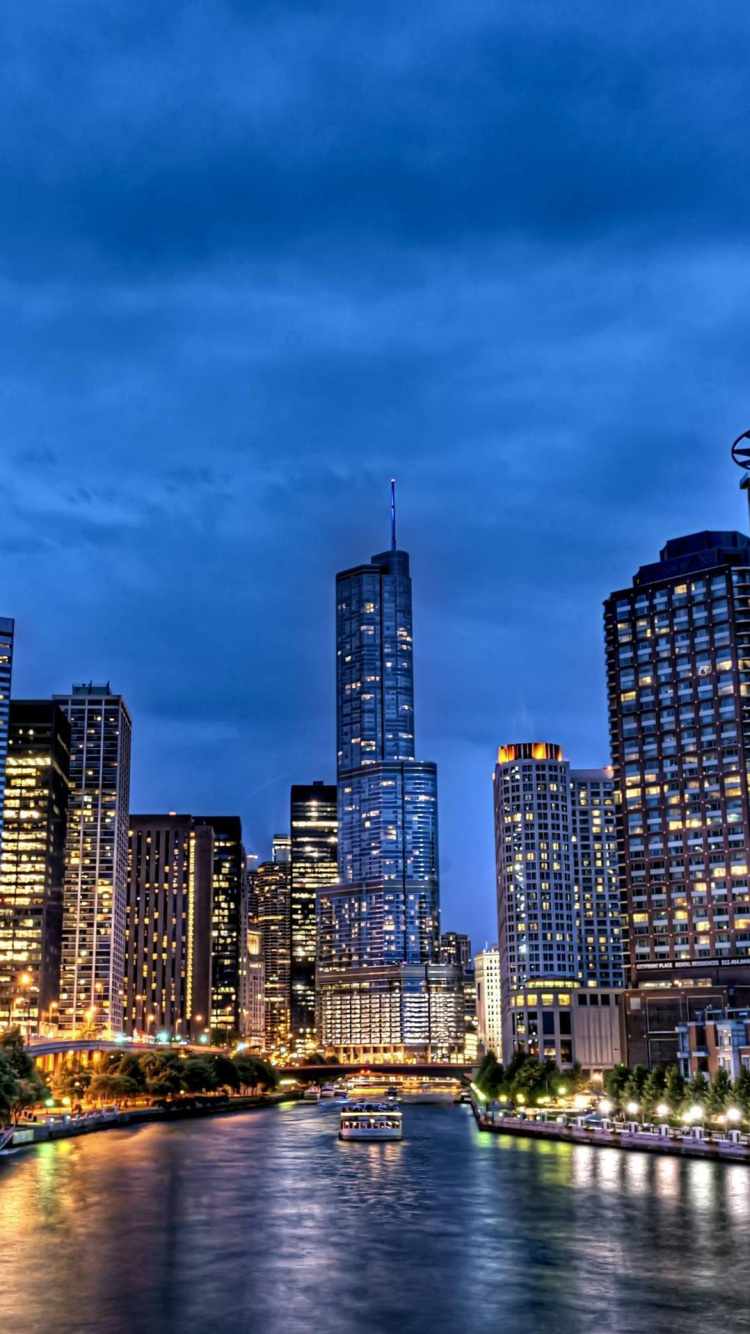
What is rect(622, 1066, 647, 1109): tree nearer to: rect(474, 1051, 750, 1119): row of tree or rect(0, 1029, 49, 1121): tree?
rect(474, 1051, 750, 1119): row of tree

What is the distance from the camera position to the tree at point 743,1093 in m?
135

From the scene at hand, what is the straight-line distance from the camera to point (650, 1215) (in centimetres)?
9188

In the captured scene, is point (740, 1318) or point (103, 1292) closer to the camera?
point (740, 1318)

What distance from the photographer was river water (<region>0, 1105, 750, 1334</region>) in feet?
205

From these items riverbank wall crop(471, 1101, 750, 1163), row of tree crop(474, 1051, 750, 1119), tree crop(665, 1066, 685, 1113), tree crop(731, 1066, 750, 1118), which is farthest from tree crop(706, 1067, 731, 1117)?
tree crop(665, 1066, 685, 1113)

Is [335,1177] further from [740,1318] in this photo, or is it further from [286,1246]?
[740,1318]

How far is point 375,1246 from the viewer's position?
269 ft

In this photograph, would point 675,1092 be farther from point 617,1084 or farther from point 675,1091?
point 617,1084

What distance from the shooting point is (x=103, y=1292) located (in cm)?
6812

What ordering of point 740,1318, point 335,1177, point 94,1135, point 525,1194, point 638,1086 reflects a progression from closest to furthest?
point 740,1318 < point 525,1194 < point 335,1177 < point 638,1086 < point 94,1135

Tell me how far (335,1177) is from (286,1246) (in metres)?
44.2

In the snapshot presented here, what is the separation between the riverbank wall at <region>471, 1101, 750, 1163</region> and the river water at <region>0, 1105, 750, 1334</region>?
383 centimetres

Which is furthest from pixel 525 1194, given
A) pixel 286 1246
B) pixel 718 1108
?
pixel 718 1108

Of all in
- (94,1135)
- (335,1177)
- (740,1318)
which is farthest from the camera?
(94,1135)
